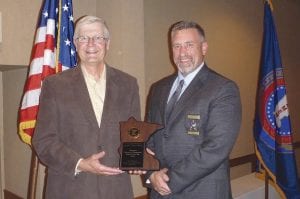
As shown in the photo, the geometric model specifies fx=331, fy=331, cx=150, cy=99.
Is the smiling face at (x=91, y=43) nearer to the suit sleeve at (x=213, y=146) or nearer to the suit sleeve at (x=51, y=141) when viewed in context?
the suit sleeve at (x=51, y=141)

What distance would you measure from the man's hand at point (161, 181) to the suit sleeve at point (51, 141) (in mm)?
425

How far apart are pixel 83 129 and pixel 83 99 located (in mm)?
150

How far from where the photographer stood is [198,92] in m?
1.76

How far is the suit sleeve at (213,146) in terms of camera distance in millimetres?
1630

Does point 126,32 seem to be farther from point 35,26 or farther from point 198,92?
point 198,92

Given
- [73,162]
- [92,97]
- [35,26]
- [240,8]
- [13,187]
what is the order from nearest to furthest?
[73,162] < [92,97] < [35,26] < [13,187] < [240,8]

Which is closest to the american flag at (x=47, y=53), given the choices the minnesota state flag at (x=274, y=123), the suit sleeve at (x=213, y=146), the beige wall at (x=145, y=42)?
the beige wall at (x=145, y=42)

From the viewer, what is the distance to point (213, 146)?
1634 mm

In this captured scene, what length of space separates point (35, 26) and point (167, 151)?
1729mm

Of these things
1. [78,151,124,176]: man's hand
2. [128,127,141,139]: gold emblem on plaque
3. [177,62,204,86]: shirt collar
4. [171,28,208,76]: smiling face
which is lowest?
[78,151,124,176]: man's hand

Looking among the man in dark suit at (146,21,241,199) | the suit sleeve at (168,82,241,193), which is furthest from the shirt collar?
the suit sleeve at (168,82,241,193)

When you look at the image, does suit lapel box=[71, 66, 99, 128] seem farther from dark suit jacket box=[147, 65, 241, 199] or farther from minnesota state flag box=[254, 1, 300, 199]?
minnesota state flag box=[254, 1, 300, 199]

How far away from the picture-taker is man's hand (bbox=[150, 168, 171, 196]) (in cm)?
170

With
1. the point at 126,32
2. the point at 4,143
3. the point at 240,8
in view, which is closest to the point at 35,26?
the point at 126,32
